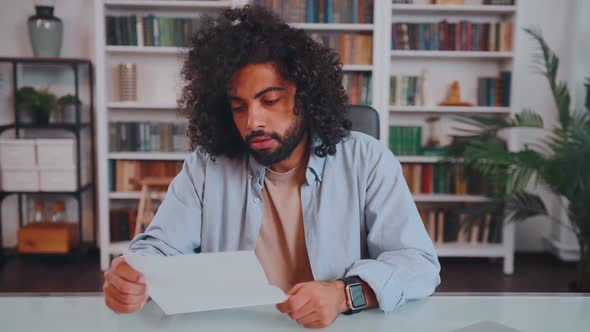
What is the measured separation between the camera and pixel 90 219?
3.94m

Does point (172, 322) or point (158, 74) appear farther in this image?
point (158, 74)

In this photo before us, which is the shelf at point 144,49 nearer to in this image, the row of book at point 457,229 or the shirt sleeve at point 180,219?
the row of book at point 457,229

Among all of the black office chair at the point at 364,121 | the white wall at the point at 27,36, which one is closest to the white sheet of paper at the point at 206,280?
the black office chair at the point at 364,121

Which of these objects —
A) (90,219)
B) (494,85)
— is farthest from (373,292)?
(90,219)

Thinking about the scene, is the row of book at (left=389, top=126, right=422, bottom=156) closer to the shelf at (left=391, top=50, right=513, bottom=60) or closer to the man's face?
the shelf at (left=391, top=50, right=513, bottom=60)

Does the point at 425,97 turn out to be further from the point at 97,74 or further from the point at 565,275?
the point at 97,74

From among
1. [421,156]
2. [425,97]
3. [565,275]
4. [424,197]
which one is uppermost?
[425,97]

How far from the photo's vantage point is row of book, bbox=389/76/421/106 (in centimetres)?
361

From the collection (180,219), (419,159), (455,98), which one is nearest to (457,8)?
(455,98)

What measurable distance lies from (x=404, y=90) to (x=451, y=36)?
438mm

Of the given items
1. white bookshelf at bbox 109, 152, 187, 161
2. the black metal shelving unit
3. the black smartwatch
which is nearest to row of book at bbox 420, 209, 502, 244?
white bookshelf at bbox 109, 152, 187, 161

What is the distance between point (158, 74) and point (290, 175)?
2.61 metres

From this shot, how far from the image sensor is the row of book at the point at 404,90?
3613mm

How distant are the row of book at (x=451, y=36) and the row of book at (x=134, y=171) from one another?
5.30 feet
